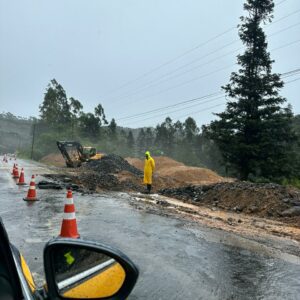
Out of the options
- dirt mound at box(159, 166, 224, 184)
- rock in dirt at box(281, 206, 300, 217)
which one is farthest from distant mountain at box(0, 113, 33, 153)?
rock in dirt at box(281, 206, 300, 217)

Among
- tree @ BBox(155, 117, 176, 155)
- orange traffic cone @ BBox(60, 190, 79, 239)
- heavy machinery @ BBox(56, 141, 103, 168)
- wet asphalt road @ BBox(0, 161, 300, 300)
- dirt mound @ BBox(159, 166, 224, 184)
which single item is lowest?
wet asphalt road @ BBox(0, 161, 300, 300)

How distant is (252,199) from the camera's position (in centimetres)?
1551

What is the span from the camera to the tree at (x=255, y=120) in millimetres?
34625

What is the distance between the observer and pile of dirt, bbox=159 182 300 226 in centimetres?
1395

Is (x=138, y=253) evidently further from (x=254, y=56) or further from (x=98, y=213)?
(x=254, y=56)

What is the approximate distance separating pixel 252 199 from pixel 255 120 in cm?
2020

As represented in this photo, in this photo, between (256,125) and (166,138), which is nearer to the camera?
(256,125)

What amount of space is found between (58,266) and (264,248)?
7178 mm

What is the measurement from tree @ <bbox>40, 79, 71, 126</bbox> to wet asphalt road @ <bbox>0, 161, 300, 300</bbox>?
83936 millimetres

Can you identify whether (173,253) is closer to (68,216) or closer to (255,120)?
(68,216)

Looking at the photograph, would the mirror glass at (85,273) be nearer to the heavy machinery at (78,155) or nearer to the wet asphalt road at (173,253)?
the wet asphalt road at (173,253)

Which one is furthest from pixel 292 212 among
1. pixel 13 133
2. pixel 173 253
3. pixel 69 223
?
pixel 13 133

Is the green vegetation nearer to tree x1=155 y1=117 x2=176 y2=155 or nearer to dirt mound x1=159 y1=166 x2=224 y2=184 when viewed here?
dirt mound x1=159 y1=166 x2=224 y2=184

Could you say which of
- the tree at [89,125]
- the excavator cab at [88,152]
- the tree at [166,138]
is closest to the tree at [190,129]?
the tree at [166,138]
